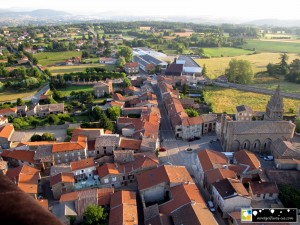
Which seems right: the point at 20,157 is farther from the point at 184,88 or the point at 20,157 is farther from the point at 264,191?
the point at 184,88

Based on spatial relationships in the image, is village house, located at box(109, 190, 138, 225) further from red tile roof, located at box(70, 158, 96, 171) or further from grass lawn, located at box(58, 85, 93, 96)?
grass lawn, located at box(58, 85, 93, 96)

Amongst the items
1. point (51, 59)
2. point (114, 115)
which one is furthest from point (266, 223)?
point (51, 59)

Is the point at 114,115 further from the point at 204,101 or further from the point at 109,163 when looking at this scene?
the point at 204,101

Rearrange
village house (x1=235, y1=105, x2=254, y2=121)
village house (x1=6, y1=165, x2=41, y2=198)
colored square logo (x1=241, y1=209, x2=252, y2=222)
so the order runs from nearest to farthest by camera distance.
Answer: colored square logo (x1=241, y1=209, x2=252, y2=222) → village house (x1=6, y1=165, x2=41, y2=198) → village house (x1=235, y1=105, x2=254, y2=121)

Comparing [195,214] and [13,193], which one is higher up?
[13,193]

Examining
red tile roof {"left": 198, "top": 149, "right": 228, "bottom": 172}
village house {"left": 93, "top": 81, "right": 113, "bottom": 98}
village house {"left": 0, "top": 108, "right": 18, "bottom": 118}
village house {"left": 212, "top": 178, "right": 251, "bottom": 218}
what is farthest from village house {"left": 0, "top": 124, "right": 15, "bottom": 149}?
village house {"left": 212, "top": 178, "right": 251, "bottom": 218}

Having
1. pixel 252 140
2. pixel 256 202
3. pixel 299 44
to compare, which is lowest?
pixel 256 202

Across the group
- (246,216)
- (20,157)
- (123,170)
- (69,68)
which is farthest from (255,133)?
(69,68)
